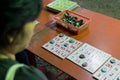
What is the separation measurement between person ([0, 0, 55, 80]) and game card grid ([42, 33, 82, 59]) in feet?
1.75

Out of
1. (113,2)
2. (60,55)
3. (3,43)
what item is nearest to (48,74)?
(60,55)

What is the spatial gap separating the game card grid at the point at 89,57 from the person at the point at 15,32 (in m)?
0.47

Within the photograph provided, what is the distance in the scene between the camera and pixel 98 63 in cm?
108

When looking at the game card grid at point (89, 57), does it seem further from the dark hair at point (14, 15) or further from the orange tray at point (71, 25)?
the dark hair at point (14, 15)

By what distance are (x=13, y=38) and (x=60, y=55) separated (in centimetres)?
58

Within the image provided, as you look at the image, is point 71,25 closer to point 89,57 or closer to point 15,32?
point 89,57

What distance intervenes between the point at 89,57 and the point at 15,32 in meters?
0.61

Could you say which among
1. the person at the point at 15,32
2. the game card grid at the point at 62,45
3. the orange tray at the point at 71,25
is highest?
the person at the point at 15,32

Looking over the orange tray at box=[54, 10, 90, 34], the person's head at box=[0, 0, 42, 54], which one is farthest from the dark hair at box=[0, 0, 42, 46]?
the orange tray at box=[54, 10, 90, 34]

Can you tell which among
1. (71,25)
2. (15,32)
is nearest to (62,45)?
(71,25)

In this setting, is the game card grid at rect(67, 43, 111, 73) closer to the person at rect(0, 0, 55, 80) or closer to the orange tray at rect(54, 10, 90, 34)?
the orange tray at rect(54, 10, 90, 34)

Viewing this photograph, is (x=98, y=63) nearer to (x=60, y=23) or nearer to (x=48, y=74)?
(x=48, y=74)

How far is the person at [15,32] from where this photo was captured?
0.53 metres

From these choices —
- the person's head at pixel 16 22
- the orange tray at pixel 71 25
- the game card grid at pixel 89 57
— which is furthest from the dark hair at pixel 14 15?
the orange tray at pixel 71 25
